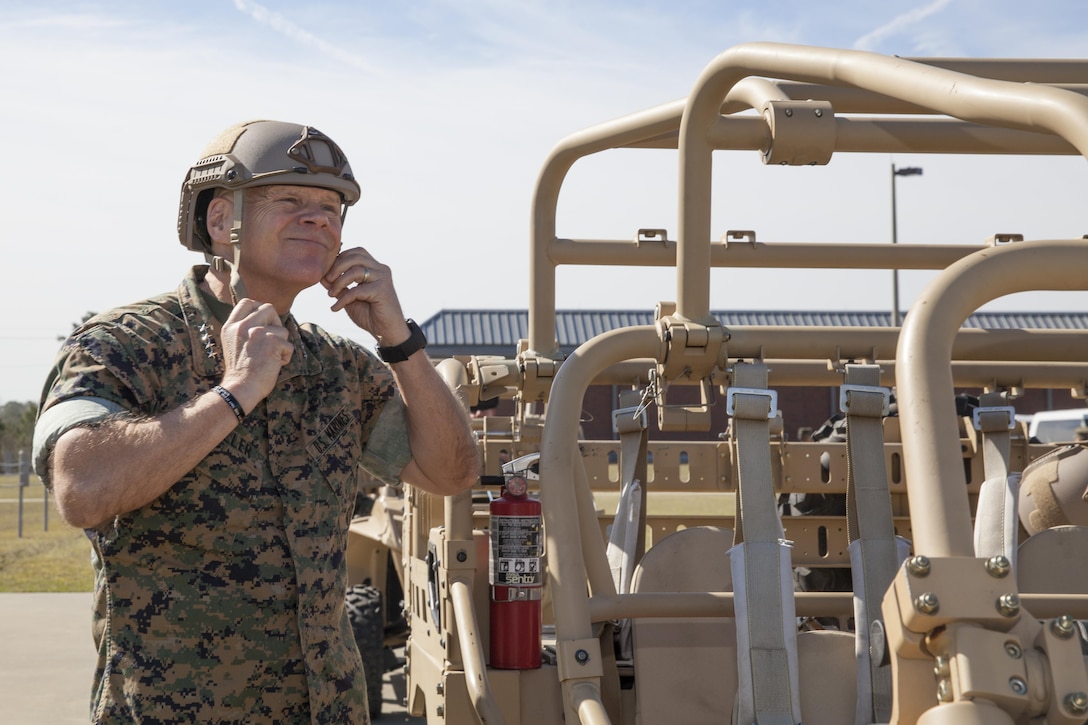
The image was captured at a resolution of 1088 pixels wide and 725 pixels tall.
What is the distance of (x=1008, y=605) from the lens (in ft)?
4.67

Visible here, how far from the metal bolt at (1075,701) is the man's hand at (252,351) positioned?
135cm

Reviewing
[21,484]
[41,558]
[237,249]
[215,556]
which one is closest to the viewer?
[215,556]

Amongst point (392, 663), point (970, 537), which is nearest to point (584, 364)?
point (970, 537)

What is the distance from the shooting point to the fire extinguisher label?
9.65ft

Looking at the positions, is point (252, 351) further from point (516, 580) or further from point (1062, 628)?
point (1062, 628)

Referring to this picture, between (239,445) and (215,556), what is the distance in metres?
0.22

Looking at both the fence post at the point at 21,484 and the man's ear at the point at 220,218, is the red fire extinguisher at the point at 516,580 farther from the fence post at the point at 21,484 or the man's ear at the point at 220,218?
the fence post at the point at 21,484

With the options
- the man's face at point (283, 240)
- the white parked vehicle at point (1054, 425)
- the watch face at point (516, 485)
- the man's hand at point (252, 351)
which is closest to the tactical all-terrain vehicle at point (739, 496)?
the watch face at point (516, 485)

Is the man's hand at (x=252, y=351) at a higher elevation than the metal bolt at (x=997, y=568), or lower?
higher

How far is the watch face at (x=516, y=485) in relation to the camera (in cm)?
296

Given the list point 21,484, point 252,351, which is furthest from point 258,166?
point 21,484

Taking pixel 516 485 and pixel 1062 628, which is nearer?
pixel 1062 628

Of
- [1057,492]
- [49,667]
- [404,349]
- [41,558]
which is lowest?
[49,667]

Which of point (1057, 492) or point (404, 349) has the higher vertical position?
point (404, 349)
